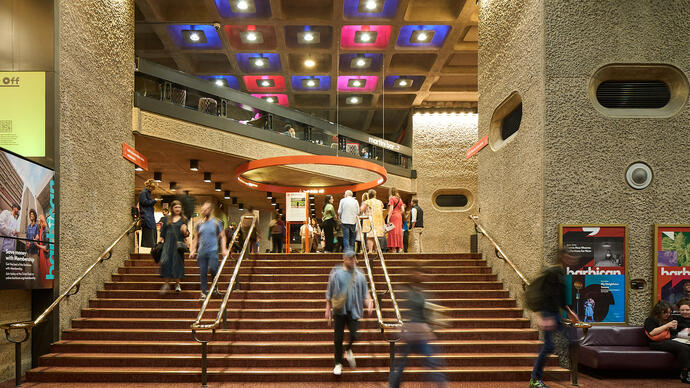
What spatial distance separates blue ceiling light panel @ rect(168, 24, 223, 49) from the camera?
13883mm

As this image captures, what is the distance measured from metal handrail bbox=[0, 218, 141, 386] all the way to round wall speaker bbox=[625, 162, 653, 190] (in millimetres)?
8127

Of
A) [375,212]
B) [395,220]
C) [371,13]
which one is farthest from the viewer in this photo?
[371,13]

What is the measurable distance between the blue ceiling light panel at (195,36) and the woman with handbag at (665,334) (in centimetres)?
1252

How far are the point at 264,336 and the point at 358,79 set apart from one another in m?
12.2

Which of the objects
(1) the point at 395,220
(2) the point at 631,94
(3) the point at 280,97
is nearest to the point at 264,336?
(1) the point at 395,220

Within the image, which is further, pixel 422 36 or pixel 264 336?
pixel 422 36

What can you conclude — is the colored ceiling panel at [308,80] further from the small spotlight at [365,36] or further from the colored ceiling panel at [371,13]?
the colored ceiling panel at [371,13]

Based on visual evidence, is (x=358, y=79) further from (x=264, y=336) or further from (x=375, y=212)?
(x=264, y=336)

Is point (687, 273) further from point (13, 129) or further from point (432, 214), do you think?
point (432, 214)

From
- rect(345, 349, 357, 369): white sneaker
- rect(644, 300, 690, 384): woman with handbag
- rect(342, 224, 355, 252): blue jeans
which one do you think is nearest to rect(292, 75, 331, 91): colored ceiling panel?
rect(342, 224, 355, 252): blue jeans

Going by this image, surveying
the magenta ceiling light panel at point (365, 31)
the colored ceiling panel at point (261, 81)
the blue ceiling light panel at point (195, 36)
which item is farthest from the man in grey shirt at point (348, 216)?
the colored ceiling panel at point (261, 81)

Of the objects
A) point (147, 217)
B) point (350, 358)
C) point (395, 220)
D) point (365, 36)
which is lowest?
point (350, 358)

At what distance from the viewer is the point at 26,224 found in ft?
20.7

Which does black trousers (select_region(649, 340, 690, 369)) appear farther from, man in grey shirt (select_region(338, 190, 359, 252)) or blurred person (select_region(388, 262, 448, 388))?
man in grey shirt (select_region(338, 190, 359, 252))
